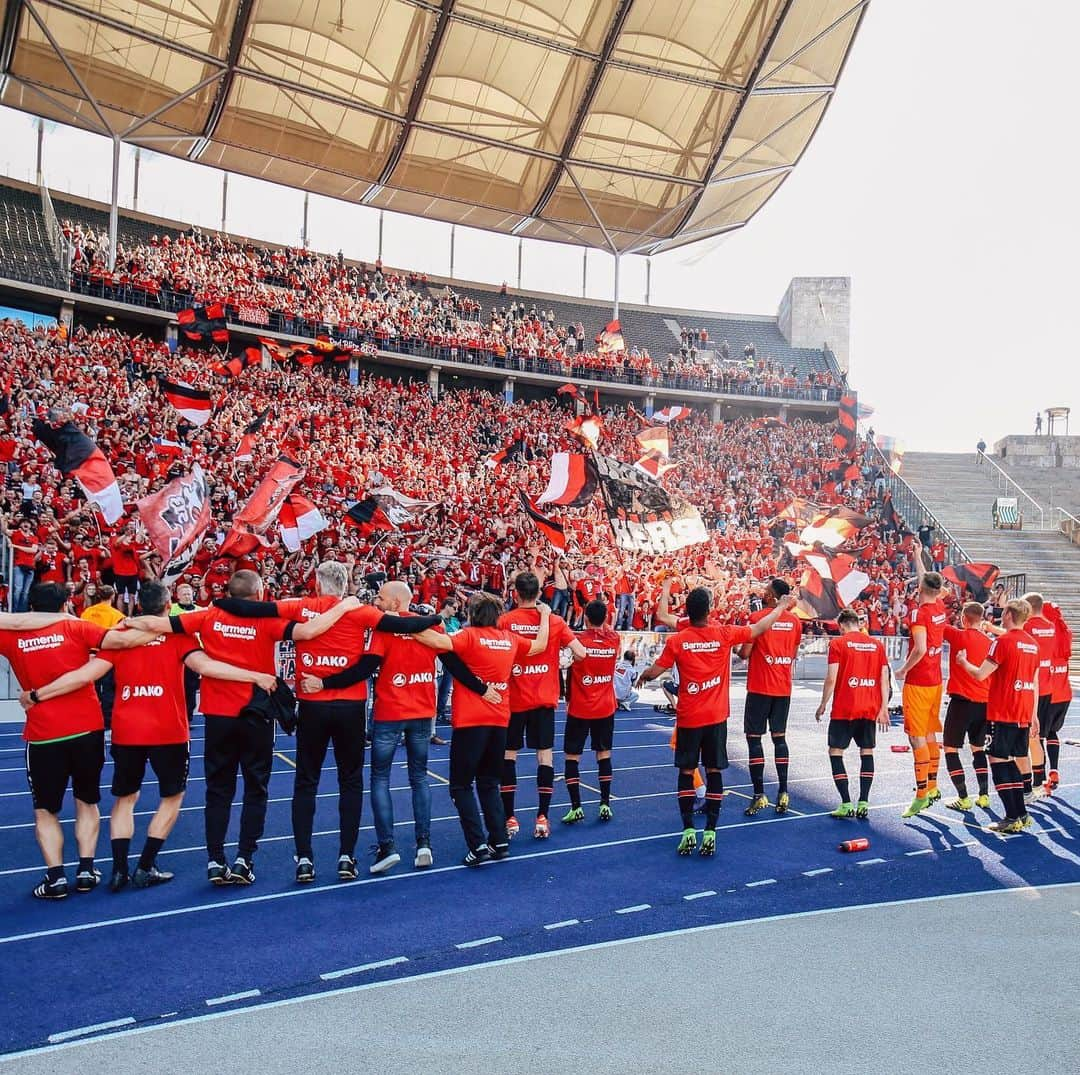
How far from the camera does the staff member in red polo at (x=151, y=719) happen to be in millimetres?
6344

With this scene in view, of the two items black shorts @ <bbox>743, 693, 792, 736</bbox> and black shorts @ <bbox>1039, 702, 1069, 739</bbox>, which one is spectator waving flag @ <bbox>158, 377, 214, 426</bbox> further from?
black shorts @ <bbox>1039, 702, 1069, 739</bbox>

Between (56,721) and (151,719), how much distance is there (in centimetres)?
57

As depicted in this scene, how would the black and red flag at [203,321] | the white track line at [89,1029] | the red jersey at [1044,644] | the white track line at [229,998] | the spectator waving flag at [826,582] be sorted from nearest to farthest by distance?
1. the white track line at [89,1029]
2. the white track line at [229,998]
3. the red jersey at [1044,644]
4. the spectator waving flag at [826,582]
5. the black and red flag at [203,321]

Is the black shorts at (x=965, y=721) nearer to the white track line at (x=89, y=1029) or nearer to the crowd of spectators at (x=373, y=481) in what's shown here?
the crowd of spectators at (x=373, y=481)

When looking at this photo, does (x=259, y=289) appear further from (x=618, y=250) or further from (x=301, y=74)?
(x=618, y=250)

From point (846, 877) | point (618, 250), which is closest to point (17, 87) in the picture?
point (618, 250)

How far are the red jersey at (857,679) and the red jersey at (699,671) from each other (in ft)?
5.38

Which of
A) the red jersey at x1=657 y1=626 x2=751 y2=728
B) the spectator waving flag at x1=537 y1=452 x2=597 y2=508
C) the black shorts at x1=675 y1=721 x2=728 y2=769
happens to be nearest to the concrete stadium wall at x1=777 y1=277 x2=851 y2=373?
the spectator waving flag at x1=537 y1=452 x2=597 y2=508

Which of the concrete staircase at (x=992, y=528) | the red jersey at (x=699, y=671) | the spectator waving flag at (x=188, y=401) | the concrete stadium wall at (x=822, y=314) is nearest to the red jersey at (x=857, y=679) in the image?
the red jersey at (x=699, y=671)

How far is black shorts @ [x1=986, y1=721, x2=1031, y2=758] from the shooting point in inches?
325

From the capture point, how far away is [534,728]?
8102 mm

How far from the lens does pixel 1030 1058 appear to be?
13.7 ft

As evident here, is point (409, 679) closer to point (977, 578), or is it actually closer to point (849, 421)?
point (977, 578)

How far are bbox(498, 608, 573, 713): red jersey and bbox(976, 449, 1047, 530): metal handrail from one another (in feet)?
94.1
